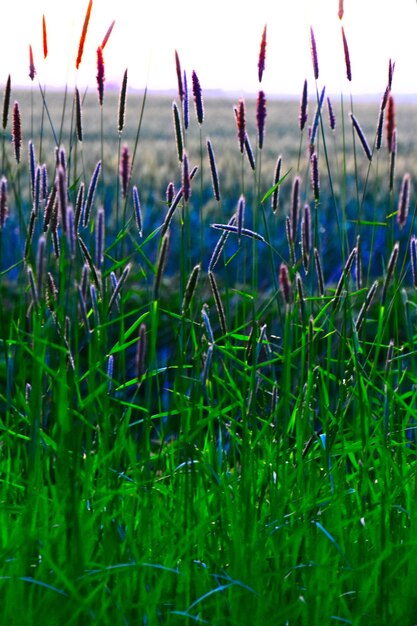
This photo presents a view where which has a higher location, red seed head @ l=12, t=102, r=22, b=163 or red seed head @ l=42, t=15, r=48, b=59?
red seed head @ l=42, t=15, r=48, b=59

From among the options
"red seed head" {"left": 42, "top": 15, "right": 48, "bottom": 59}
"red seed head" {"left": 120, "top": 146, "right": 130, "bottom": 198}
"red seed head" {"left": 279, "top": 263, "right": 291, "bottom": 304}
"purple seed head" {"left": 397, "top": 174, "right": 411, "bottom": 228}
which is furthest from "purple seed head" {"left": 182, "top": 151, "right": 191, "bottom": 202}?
"red seed head" {"left": 42, "top": 15, "right": 48, "bottom": 59}

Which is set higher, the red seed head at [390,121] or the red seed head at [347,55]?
the red seed head at [347,55]

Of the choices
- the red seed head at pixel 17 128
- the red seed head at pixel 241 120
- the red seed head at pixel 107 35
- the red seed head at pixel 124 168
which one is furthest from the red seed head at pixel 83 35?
the red seed head at pixel 124 168

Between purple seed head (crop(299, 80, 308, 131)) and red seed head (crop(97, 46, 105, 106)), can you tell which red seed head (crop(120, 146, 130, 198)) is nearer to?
red seed head (crop(97, 46, 105, 106))

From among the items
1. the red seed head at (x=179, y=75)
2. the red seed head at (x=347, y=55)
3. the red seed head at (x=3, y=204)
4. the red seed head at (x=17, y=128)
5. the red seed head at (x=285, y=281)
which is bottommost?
the red seed head at (x=285, y=281)

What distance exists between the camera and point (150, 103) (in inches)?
704

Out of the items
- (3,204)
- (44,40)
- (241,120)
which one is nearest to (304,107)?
(241,120)

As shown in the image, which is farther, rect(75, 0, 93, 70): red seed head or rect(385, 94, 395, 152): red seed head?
rect(75, 0, 93, 70): red seed head

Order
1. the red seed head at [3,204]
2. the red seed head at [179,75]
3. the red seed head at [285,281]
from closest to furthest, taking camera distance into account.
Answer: the red seed head at [285,281]
the red seed head at [3,204]
the red seed head at [179,75]

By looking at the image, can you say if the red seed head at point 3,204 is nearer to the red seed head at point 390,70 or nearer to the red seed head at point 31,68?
the red seed head at point 31,68

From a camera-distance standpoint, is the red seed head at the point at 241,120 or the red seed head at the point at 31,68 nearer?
the red seed head at the point at 241,120

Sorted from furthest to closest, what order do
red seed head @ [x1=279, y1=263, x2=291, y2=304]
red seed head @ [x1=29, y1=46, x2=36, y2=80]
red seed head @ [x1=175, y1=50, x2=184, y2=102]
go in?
red seed head @ [x1=29, y1=46, x2=36, y2=80] → red seed head @ [x1=175, y1=50, x2=184, y2=102] → red seed head @ [x1=279, y1=263, x2=291, y2=304]

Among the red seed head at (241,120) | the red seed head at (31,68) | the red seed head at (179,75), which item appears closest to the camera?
the red seed head at (241,120)

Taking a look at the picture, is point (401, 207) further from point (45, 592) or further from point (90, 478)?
point (45, 592)
